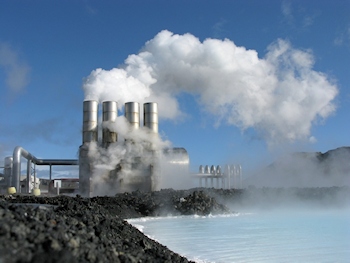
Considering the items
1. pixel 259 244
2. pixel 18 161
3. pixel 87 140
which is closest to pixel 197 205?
pixel 87 140

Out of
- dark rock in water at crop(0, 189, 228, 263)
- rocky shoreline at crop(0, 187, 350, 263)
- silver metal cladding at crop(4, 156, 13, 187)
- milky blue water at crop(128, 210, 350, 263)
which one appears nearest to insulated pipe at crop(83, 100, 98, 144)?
silver metal cladding at crop(4, 156, 13, 187)

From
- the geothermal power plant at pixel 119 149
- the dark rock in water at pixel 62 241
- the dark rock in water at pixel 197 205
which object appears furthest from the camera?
the geothermal power plant at pixel 119 149

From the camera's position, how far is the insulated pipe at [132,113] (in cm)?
3550

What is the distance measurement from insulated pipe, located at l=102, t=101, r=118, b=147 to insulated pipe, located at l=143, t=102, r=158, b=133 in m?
2.72

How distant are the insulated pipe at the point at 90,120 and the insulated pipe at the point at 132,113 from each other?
9.43 feet

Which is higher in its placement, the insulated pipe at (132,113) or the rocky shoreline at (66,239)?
the insulated pipe at (132,113)

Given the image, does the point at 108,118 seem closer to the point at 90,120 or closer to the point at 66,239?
the point at 90,120

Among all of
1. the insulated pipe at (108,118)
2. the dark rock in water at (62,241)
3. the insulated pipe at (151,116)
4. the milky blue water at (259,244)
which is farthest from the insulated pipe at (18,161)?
the dark rock in water at (62,241)

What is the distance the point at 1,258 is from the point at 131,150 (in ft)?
101

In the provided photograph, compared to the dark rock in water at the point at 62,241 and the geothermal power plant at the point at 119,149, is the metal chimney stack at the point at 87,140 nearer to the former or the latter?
the geothermal power plant at the point at 119,149

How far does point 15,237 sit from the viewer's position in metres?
4.94

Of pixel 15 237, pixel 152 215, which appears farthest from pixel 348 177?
pixel 15 237

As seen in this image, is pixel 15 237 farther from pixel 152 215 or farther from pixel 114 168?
pixel 114 168

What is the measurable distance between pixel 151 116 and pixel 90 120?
5.52m
